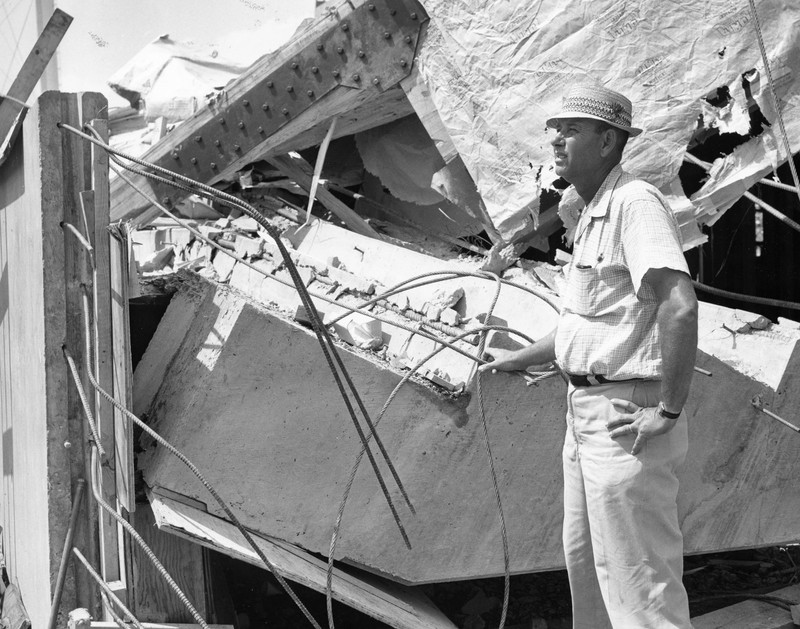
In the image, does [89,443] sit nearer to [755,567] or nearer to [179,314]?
[179,314]

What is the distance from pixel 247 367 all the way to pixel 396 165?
236 centimetres

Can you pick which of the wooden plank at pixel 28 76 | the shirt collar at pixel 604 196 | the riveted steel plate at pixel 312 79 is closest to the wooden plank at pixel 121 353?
the wooden plank at pixel 28 76

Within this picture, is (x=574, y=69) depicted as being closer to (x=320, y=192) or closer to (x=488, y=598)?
(x=320, y=192)

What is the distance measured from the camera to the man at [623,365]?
2.52m

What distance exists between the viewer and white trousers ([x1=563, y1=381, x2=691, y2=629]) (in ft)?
8.58

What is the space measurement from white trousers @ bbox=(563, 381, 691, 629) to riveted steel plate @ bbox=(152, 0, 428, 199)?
9.22 ft

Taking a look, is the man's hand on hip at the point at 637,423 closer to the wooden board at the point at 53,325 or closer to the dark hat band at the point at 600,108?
the dark hat band at the point at 600,108

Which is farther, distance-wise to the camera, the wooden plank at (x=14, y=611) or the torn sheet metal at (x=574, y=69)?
the torn sheet metal at (x=574, y=69)

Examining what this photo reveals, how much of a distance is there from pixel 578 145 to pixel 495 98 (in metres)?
2.07

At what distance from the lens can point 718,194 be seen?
14.5 feet

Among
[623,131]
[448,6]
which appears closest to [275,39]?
[448,6]

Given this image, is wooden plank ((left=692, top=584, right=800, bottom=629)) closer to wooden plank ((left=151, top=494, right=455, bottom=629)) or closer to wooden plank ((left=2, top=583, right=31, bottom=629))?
wooden plank ((left=151, top=494, right=455, bottom=629))

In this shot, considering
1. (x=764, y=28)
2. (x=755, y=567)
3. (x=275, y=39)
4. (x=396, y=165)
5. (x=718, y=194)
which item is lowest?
(x=755, y=567)

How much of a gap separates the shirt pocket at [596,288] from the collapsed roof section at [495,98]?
1.88 meters
